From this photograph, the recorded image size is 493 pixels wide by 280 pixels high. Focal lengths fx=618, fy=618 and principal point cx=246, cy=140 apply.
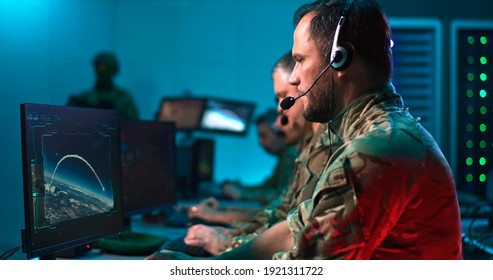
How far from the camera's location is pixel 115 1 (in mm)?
5887

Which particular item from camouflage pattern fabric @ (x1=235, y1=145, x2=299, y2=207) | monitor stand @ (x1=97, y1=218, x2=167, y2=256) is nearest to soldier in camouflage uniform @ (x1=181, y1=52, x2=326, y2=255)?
monitor stand @ (x1=97, y1=218, x2=167, y2=256)

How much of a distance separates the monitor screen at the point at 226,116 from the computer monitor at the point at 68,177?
2401 mm

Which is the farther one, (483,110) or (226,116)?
(226,116)

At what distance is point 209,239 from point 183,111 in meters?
2.36

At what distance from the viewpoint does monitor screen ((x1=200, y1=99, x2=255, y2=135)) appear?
4086 millimetres

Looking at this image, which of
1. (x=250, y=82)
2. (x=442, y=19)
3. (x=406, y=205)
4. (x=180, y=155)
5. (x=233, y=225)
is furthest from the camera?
(x=250, y=82)

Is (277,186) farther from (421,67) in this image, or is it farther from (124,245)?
(124,245)

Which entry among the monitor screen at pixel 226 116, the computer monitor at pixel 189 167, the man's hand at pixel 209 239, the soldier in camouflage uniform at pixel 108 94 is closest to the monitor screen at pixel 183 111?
the monitor screen at pixel 226 116

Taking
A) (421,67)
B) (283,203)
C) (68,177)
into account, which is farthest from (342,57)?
(421,67)

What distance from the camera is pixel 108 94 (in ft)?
16.0
